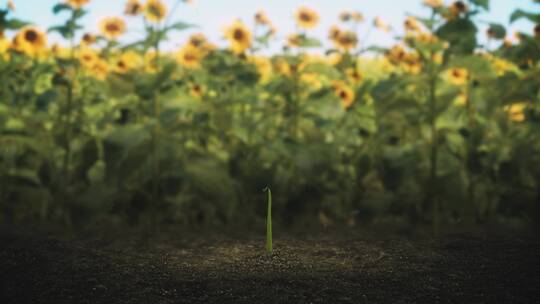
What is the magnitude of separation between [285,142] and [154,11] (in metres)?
0.78

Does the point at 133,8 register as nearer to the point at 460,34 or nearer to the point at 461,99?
the point at 460,34

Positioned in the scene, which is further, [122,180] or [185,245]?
[185,245]

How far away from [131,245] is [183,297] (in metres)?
0.62

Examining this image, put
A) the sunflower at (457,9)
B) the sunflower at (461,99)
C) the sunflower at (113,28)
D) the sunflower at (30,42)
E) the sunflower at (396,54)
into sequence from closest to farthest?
the sunflower at (457,9) < the sunflower at (461,99) < the sunflower at (396,54) < the sunflower at (30,42) < the sunflower at (113,28)

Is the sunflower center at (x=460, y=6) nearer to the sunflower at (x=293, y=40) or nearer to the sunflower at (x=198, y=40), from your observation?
the sunflower at (x=293, y=40)

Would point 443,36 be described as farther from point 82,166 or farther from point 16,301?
point 16,301

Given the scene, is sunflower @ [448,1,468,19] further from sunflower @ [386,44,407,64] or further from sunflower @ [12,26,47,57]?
sunflower @ [12,26,47,57]

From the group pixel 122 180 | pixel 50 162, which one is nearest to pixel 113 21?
pixel 50 162

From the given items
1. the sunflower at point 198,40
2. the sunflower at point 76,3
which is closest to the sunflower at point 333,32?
the sunflower at point 198,40

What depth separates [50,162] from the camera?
8.77 ft

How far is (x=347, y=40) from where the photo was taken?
3.23m

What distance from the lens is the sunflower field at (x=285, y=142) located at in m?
2.09

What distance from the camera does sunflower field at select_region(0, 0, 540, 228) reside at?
82.4 inches

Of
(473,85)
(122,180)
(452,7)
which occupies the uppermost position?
(452,7)
